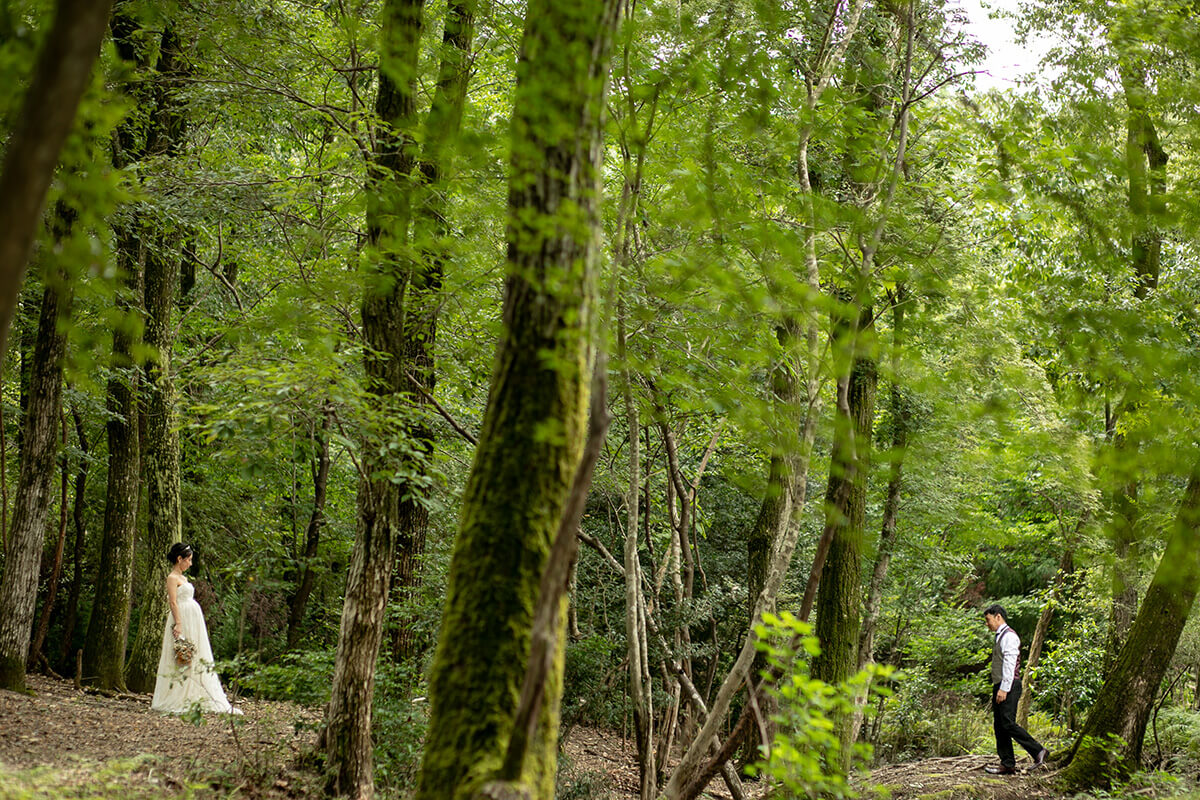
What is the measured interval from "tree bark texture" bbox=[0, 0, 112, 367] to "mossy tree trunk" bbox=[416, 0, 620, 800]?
131cm

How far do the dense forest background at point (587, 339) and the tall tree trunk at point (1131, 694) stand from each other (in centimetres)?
4

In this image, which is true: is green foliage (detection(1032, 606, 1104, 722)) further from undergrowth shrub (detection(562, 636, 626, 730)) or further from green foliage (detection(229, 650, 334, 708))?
green foliage (detection(229, 650, 334, 708))

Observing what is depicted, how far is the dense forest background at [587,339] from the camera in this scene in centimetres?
275

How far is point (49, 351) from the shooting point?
7.55 meters

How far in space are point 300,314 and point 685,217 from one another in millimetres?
2650

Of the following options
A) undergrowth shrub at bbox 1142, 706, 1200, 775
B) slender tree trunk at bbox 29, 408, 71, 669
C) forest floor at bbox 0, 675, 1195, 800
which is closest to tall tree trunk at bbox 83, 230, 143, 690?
forest floor at bbox 0, 675, 1195, 800

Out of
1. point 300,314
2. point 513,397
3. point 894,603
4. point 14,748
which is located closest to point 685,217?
point 513,397

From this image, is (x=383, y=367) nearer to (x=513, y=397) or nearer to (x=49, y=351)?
(x=513, y=397)

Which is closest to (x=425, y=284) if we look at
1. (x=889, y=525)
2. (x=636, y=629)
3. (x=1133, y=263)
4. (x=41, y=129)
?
(x=636, y=629)

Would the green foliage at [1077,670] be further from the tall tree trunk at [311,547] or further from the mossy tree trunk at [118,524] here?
the mossy tree trunk at [118,524]

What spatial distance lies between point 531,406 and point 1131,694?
7663 millimetres

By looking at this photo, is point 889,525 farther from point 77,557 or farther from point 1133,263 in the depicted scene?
point 77,557

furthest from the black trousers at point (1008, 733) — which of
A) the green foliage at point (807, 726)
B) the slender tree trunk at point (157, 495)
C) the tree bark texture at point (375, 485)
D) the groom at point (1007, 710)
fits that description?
the slender tree trunk at point (157, 495)

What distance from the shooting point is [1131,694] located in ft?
25.2
